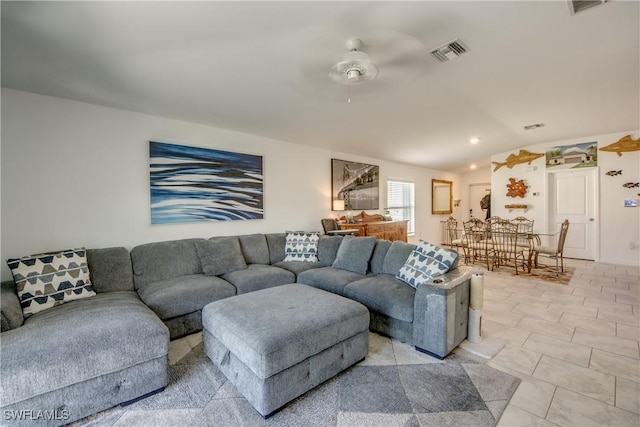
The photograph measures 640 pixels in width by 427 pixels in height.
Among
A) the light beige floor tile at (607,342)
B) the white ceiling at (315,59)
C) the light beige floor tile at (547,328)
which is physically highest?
the white ceiling at (315,59)

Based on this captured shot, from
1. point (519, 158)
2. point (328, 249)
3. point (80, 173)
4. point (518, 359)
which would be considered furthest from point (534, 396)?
point (519, 158)

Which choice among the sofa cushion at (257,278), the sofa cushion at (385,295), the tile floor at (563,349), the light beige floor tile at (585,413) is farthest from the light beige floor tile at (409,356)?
the sofa cushion at (257,278)

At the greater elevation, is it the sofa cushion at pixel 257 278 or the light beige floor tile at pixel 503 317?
the sofa cushion at pixel 257 278

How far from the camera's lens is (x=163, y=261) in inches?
122

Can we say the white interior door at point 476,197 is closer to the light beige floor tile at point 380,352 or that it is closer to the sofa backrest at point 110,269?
the light beige floor tile at point 380,352

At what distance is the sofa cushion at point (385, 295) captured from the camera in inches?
95.8

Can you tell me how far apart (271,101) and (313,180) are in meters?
2.16

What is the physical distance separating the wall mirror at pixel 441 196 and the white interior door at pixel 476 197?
116cm

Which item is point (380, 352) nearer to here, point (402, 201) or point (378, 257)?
point (378, 257)

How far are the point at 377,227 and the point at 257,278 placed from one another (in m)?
3.39

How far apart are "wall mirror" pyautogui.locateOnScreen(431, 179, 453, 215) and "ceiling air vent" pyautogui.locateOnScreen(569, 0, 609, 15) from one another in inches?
260

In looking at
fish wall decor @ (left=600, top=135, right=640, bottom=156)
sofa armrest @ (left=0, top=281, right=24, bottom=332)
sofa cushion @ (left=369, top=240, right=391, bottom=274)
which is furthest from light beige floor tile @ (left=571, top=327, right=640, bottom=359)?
fish wall decor @ (left=600, top=135, right=640, bottom=156)

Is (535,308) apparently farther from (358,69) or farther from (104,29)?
(104,29)

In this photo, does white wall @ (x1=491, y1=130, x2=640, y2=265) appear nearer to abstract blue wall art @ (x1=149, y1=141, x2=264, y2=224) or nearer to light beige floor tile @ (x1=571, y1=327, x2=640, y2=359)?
light beige floor tile @ (x1=571, y1=327, x2=640, y2=359)
